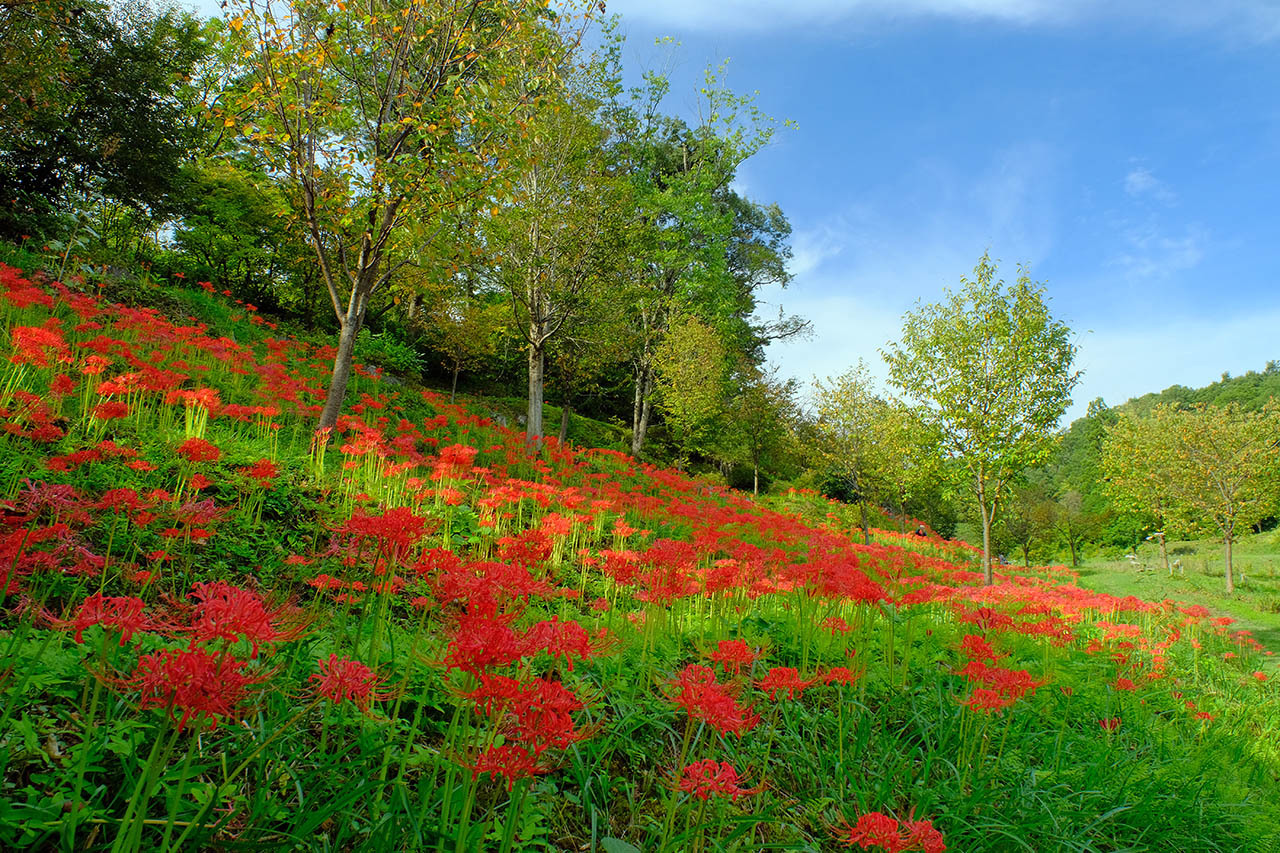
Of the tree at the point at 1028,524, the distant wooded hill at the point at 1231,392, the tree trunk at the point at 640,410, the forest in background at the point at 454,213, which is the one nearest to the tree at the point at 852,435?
the forest in background at the point at 454,213

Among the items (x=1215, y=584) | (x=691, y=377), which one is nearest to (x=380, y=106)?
(x=691, y=377)

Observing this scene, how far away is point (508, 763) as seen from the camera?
133cm

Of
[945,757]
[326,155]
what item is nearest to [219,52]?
→ [326,155]

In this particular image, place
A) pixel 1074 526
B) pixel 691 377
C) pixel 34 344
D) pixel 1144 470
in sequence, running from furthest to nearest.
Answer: pixel 1074 526 → pixel 1144 470 → pixel 691 377 → pixel 34 344

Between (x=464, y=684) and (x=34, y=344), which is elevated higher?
(x=34, y=344)

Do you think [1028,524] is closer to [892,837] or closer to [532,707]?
[892,837]

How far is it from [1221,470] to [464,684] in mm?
24992

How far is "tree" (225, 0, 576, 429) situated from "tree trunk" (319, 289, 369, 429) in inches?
0.6

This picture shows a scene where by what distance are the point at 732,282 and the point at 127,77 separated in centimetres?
2069

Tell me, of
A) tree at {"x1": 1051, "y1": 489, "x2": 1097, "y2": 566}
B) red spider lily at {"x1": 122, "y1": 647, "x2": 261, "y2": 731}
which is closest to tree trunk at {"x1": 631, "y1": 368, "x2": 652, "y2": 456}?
red spider lily at {"x1": 122, "y1": 647, "x2": 261, "y2": 731}

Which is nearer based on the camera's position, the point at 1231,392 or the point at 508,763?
the point at 508,763

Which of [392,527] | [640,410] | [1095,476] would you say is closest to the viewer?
[392,527]

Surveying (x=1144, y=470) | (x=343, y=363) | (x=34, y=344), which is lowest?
(x=34, y=344)

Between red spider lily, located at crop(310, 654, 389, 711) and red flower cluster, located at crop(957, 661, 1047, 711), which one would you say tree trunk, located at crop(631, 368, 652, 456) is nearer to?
red flower cluster, located at crop(957, 661, 1047, 711)
